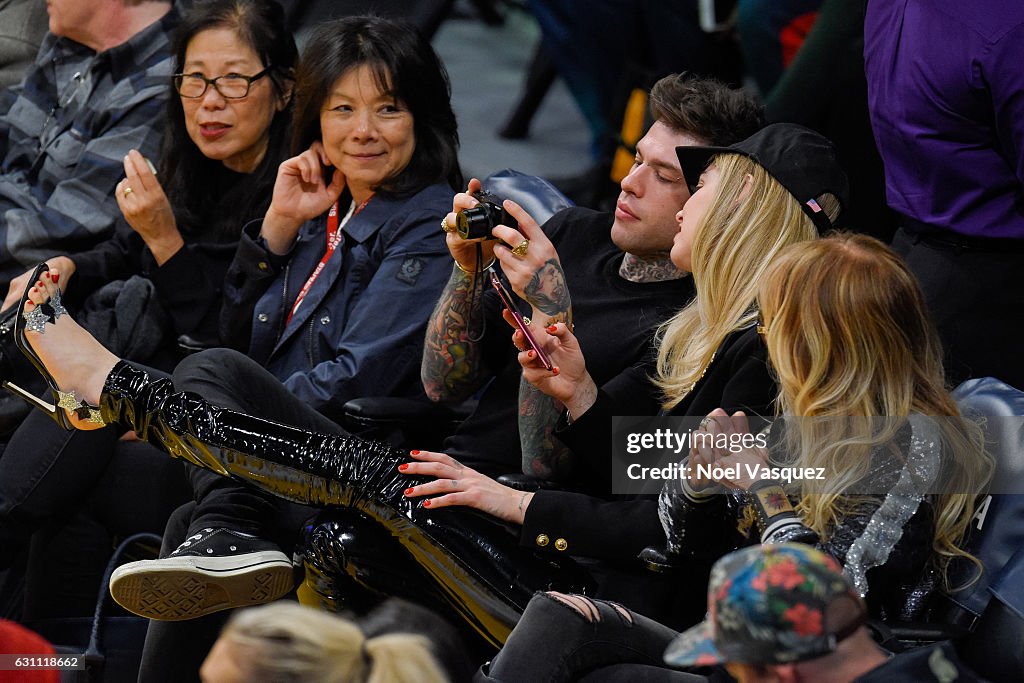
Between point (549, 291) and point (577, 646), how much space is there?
0.67m

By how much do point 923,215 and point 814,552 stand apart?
1.40m

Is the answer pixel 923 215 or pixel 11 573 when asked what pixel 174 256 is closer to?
pixel 11 573

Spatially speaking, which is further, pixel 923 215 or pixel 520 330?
pixel 923 215

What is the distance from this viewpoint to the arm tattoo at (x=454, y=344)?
8.87 ft

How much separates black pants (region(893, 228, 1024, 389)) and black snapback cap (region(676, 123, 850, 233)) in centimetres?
38

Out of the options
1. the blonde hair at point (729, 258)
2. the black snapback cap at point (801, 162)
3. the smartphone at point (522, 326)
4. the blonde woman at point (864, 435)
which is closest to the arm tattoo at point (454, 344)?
the smartphone at point (522, 326)

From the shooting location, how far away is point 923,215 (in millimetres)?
2779

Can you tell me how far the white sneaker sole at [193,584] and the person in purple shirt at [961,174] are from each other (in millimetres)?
1331

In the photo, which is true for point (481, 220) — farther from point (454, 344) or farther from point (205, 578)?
point (205, 578)

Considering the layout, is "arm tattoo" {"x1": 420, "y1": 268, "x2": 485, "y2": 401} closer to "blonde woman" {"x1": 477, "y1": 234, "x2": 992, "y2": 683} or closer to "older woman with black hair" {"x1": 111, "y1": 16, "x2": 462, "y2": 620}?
"older woman with black hair" {"x1": 111, "y1": 16, "x2": 462, "y2": 620}

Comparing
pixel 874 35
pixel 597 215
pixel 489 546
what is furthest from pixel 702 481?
pixel 874 35

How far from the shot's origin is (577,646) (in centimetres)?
207

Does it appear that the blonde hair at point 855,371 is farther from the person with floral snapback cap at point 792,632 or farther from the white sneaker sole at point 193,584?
the white sneaker sole at point 193,584

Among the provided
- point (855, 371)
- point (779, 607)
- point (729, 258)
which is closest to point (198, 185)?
point (729, 258)
